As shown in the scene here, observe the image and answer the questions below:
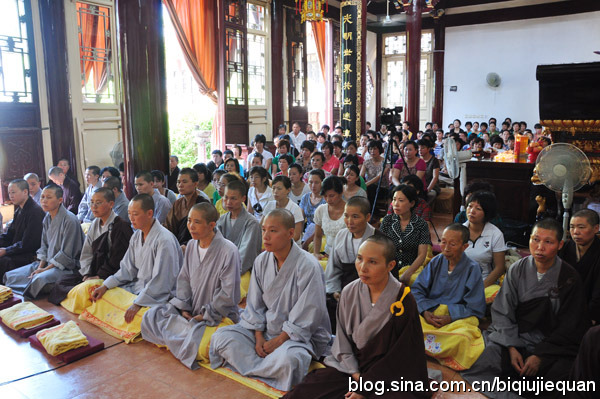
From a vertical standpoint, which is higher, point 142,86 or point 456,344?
point 142,86

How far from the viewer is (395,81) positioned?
1750 cm

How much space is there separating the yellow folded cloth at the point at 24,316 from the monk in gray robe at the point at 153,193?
4.47 feet

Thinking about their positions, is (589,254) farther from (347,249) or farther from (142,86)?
(142,86)

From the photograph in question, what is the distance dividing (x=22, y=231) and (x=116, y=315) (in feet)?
6.56

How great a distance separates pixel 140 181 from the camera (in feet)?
15.9

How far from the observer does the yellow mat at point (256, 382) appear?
2740 millimetres

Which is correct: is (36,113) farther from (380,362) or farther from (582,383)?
(582,383)

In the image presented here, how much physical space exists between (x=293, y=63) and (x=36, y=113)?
6.82m

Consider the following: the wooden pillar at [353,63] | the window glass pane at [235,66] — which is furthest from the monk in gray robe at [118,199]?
the wooden pillar at [353,63]

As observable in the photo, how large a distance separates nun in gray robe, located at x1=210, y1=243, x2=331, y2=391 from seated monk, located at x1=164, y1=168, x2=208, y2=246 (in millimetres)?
1820

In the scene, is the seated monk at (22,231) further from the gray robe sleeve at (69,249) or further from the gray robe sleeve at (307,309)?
the gray robe sleeve at (307,309)

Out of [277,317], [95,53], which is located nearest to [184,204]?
[277,317]

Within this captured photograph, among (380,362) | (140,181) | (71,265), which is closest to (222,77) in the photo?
(140,181)

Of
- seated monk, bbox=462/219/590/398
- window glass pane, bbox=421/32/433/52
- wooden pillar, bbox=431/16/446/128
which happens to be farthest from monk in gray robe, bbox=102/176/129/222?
window glass pane, bbox=421/32/433/52
